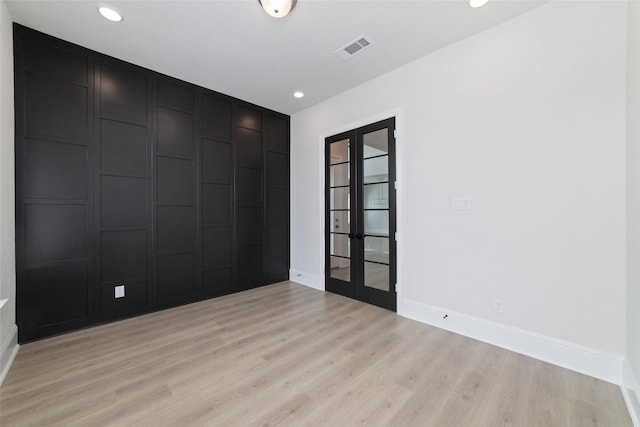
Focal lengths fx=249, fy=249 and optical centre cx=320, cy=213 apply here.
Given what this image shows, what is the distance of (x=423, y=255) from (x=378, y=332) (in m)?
1.04

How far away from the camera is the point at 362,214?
12.0 feet

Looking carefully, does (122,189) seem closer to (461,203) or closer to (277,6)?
(277,6)

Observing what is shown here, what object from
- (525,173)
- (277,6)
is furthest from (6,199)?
(525,173)

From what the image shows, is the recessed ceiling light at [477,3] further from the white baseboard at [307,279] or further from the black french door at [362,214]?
the white baseboard at [307,279]

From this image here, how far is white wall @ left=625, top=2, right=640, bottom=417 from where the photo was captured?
64.2 inches

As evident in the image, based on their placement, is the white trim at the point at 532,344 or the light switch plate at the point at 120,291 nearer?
the white trim at the point at 532,344

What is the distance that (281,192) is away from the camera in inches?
187

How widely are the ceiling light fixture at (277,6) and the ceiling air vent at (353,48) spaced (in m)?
0.80

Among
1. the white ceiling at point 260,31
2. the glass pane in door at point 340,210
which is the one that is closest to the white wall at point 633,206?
the white ceiling at point 260,31

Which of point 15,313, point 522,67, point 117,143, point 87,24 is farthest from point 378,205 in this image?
point 15,313

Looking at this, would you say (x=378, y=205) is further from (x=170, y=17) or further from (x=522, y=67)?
(x=170, y=17)

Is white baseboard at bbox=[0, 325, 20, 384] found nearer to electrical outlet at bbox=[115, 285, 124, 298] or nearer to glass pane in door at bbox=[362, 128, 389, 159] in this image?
electrical outlet at bbox=[115, 285, 124, 298]

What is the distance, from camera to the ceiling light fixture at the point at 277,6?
2066 mm

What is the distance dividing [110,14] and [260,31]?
1.36 meters
